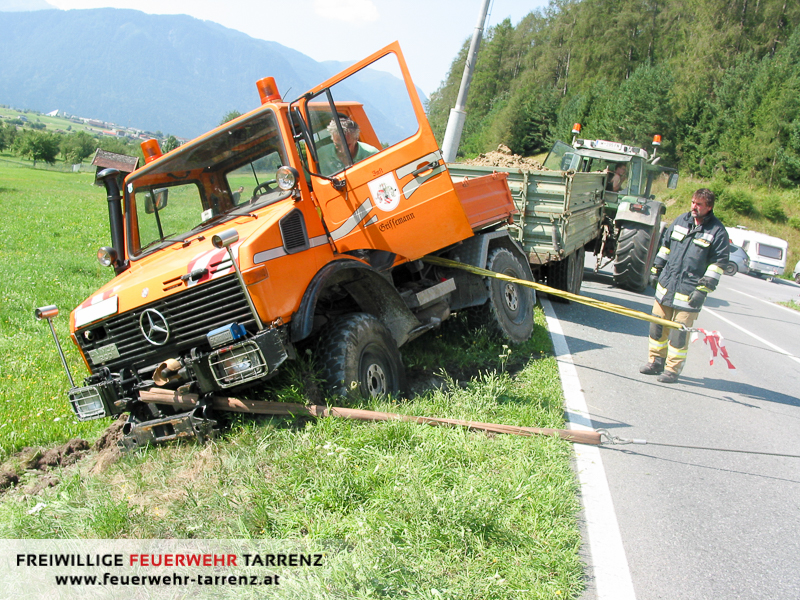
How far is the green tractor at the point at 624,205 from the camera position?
11.7 metres

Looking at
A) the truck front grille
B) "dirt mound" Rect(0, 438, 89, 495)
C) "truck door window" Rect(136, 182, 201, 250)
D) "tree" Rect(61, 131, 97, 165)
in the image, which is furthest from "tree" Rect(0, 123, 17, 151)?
the truck front grille

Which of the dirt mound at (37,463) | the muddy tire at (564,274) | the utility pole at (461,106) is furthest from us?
the utility pole at (461,106)

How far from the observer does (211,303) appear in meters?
3.96

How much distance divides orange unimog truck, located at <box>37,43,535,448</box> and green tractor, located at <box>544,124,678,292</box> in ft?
21.7

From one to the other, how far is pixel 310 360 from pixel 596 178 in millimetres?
7938

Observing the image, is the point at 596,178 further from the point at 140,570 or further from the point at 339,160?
the point at 140,570

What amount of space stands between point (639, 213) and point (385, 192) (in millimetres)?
8283

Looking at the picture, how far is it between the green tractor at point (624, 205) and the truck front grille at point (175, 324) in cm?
941

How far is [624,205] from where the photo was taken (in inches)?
471

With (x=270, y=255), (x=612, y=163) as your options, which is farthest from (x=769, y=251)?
(x=270, y=255)

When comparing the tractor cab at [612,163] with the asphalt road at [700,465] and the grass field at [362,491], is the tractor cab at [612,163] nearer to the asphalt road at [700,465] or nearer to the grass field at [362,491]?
the asphalt road at [700,465]

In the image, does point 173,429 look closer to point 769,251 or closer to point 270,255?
point 270,255

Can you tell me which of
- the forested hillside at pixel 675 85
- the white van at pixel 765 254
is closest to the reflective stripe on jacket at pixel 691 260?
the forested hillside at pixel 675 85

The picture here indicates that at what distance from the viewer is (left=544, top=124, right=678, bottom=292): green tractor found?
38.3ft
